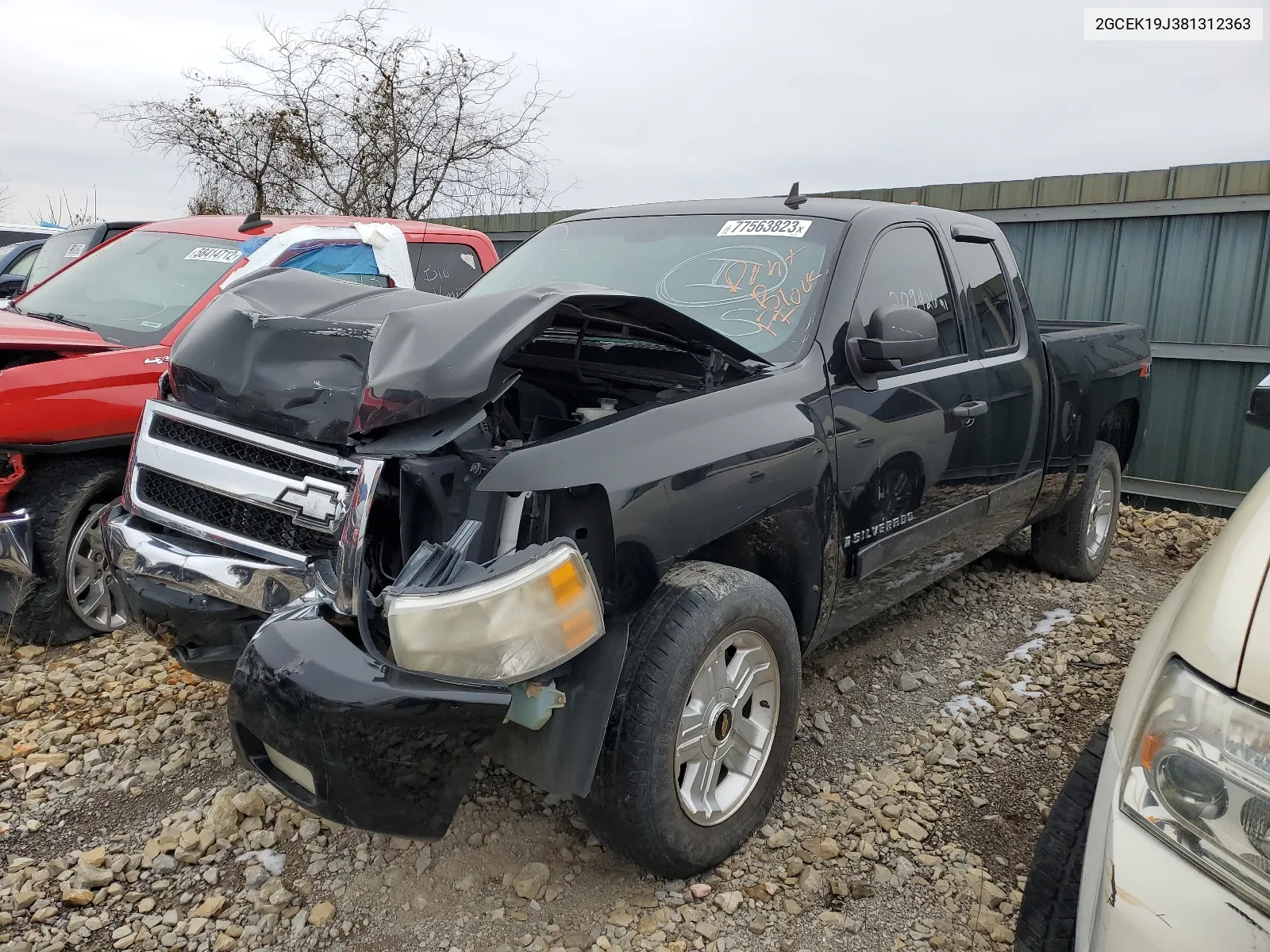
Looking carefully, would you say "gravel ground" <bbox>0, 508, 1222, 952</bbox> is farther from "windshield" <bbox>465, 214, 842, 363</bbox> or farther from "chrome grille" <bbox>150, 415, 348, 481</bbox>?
"windshield" <bbox>465, 214, 842, 363</bbox>

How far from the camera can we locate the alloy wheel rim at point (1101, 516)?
490 cm

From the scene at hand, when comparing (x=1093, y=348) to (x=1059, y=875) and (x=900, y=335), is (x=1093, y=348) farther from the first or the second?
(x=1059, y=875)

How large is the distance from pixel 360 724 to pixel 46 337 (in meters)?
2.82

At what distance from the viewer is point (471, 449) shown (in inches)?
82.3

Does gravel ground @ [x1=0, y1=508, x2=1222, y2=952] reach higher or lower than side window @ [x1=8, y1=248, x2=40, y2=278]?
lower

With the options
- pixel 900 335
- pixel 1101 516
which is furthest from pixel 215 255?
pixel 1101 516

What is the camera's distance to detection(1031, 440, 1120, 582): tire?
15.5 feet

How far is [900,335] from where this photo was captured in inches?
110

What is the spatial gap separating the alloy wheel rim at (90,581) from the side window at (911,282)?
310 cm

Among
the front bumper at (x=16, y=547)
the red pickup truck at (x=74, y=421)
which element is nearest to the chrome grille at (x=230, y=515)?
the red pickup truck at (x=74, y=421)

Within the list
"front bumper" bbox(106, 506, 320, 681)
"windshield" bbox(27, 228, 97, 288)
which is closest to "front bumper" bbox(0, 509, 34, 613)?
"front bumper" bbox(106, 506, 320, 681)

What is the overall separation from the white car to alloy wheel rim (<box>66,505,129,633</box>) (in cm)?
358

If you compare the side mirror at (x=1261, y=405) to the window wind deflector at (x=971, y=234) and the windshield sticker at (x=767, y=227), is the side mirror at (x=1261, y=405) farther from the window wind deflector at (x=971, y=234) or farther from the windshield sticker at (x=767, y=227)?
the window wind deflector at (x=971, y=234)

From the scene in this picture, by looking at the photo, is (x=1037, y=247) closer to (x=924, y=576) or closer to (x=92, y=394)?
(x=924, y=576)
